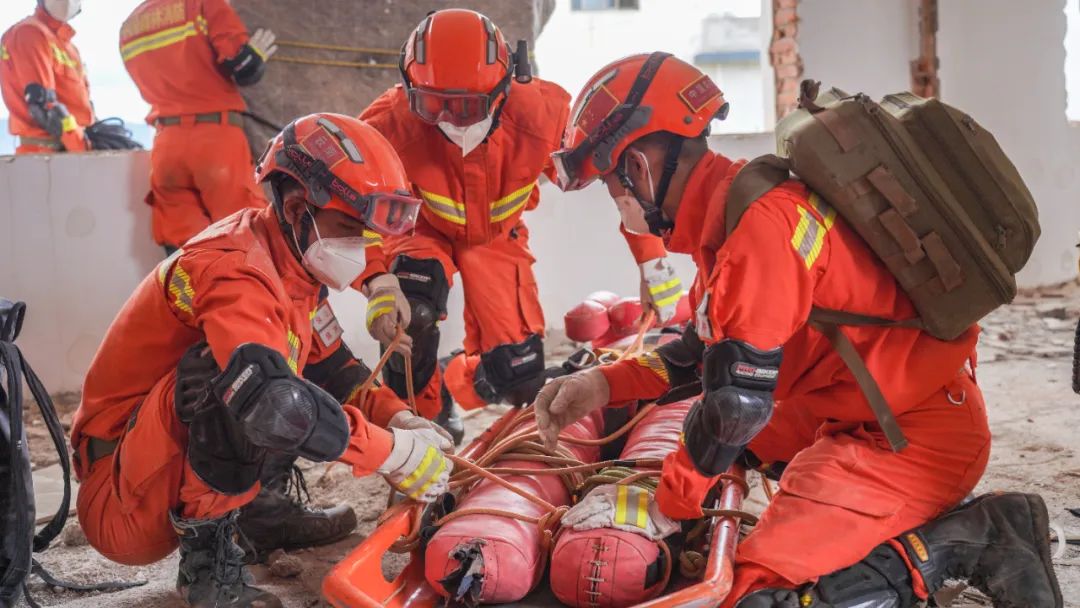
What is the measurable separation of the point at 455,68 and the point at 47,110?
3.71 meters

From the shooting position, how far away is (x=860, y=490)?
2.23 m

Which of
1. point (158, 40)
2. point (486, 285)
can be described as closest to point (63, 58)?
point (158, 40)

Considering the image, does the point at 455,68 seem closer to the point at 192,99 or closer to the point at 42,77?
the point at 192,99

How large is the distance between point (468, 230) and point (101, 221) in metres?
2.34

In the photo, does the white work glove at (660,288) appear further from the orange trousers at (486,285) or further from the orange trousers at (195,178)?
the orange trousers at (195,178)

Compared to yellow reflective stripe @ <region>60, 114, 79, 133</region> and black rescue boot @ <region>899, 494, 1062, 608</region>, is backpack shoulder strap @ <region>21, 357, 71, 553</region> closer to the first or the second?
black rescue boot @ <region>899, 494, 1062, 608</region>

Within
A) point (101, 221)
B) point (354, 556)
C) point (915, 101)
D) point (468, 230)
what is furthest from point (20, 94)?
point (915, 101)

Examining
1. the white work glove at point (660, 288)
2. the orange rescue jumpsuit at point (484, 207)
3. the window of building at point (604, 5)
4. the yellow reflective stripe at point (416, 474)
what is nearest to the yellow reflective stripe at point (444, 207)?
the orange rescue jumpsuit at point (484, 207)

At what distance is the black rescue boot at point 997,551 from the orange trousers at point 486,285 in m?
1.97

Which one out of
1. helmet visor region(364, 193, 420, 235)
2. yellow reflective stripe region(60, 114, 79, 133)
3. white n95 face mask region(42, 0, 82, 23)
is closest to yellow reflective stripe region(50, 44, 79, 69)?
white n95 face mask region(42, 0, 82, 23)

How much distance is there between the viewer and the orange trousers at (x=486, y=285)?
12.6 ft

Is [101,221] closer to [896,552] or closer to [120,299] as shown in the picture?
A: [120,299]

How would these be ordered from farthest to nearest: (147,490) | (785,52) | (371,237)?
(785,52) → (371,237) → (147,490)

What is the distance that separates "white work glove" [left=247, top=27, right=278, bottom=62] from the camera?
5.03 meters
